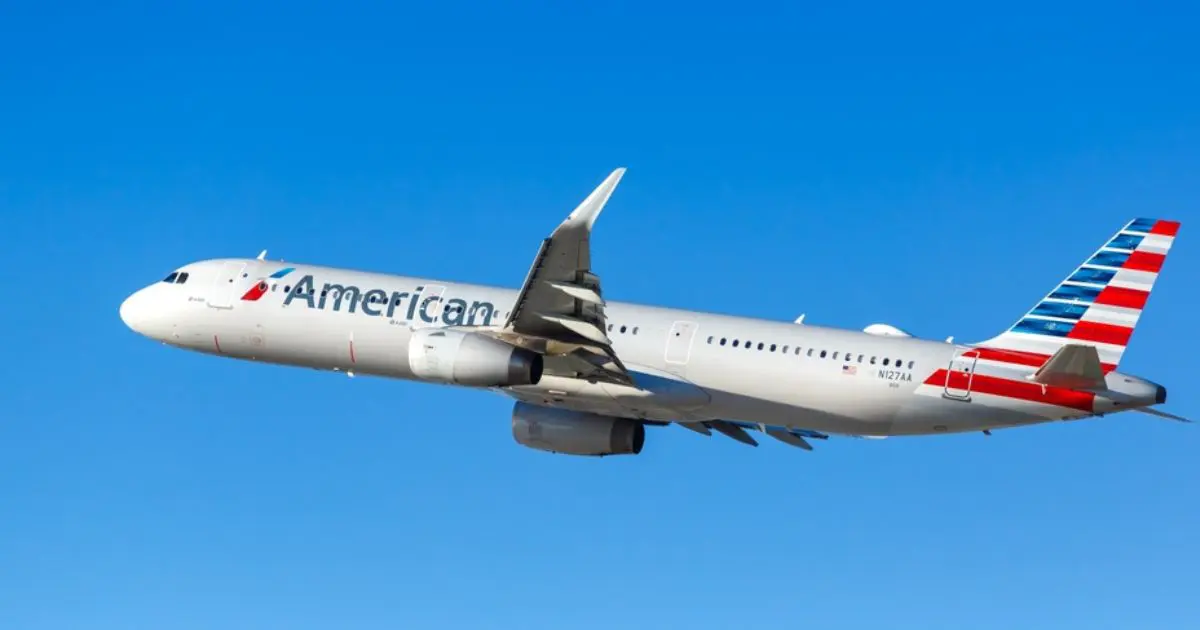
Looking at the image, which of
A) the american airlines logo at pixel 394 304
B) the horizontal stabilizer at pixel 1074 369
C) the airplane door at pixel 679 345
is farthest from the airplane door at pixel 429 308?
the horizontal stabilizer at pixel 1074 369

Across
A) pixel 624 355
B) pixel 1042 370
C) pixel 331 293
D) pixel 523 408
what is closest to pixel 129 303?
pixel 331 293

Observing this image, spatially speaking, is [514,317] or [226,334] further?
[226,334]

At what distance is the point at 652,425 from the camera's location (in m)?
47.9

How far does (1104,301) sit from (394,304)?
785 inches

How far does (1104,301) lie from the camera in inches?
1612

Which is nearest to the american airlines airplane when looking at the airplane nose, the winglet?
the winglet

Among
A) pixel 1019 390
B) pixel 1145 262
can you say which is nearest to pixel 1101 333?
pixel 1145 262

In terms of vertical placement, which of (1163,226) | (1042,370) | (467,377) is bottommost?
(467,377)

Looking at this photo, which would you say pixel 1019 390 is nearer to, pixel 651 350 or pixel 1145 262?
pixel 1145 262

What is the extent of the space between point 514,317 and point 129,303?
17322 millimetres

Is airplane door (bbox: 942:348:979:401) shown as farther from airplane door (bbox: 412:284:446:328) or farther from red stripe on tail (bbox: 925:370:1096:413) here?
airplane door (bbox: 412:284:446:328)

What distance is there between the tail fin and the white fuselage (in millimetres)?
1025

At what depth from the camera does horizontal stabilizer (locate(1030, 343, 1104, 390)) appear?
127 ft

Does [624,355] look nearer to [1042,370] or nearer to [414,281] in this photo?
[414,281]
